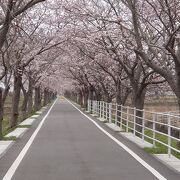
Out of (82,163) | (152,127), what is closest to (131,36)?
(152,127)

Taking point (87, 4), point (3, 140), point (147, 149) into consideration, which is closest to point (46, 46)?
point (87, 4)

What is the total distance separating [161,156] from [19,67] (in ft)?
54.8

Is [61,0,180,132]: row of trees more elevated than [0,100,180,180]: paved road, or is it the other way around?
[61,0,180,132]: row of trees

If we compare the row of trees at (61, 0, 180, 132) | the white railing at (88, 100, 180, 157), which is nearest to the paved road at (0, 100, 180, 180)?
the white railing at (88, 100, 180, 157)

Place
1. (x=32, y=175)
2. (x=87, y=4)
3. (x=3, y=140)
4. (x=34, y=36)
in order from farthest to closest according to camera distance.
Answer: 1. (x=34, y=36)
2. (x=87, y=4)
3. (x=3, y=140)
4. (x=32, y=175)

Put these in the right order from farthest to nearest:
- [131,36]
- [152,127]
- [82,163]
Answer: [152,127] → [131,36] → [82,163]

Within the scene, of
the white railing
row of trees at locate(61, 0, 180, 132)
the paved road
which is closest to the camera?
the paved road

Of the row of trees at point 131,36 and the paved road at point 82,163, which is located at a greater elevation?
the row of trees at point 131,36

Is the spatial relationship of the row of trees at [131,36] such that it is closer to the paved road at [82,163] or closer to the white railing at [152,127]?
the white railing at [152,127]

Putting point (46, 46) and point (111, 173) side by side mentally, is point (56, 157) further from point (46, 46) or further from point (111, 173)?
point (46, 46)

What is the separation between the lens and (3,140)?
687 inches

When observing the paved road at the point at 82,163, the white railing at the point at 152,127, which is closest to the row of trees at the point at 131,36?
the white railing at the point at 152,127

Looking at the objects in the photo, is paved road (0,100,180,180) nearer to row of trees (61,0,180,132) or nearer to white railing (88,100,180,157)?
white railing (88,100,180,157)

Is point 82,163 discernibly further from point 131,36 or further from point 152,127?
point 152,127
